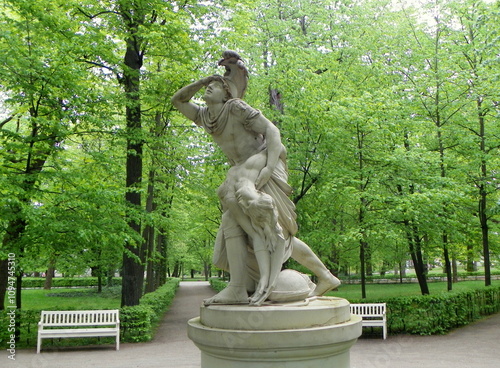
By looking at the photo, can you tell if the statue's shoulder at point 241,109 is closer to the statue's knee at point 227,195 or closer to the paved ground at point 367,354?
the statue's knee at point 227,195

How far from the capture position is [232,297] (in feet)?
14.3

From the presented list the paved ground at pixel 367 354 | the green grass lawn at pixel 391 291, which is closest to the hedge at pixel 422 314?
the paved ground at pixel 367 354

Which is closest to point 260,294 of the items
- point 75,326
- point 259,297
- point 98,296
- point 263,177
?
point 259,297

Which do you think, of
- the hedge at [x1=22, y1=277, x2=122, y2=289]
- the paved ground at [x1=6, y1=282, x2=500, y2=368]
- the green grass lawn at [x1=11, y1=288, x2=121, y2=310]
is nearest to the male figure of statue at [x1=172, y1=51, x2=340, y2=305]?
the paved ground at [x1=6, y1=282, x2=500, y2=368]

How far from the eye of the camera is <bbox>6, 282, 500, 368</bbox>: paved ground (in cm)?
889

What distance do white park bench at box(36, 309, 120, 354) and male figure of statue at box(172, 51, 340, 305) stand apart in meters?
7.57

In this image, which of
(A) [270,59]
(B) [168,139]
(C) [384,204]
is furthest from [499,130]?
(B) [168,139]

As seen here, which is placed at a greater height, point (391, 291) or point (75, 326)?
point (75, 326)

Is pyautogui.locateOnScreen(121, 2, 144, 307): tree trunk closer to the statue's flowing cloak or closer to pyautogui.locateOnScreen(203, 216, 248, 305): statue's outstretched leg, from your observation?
the statue's flowing cloak

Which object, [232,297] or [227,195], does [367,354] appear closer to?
[232,297]

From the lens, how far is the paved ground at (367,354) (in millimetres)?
8891

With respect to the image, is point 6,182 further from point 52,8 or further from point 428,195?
point 428,195

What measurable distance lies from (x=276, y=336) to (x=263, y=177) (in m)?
1.56

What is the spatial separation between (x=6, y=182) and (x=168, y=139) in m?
5.43
